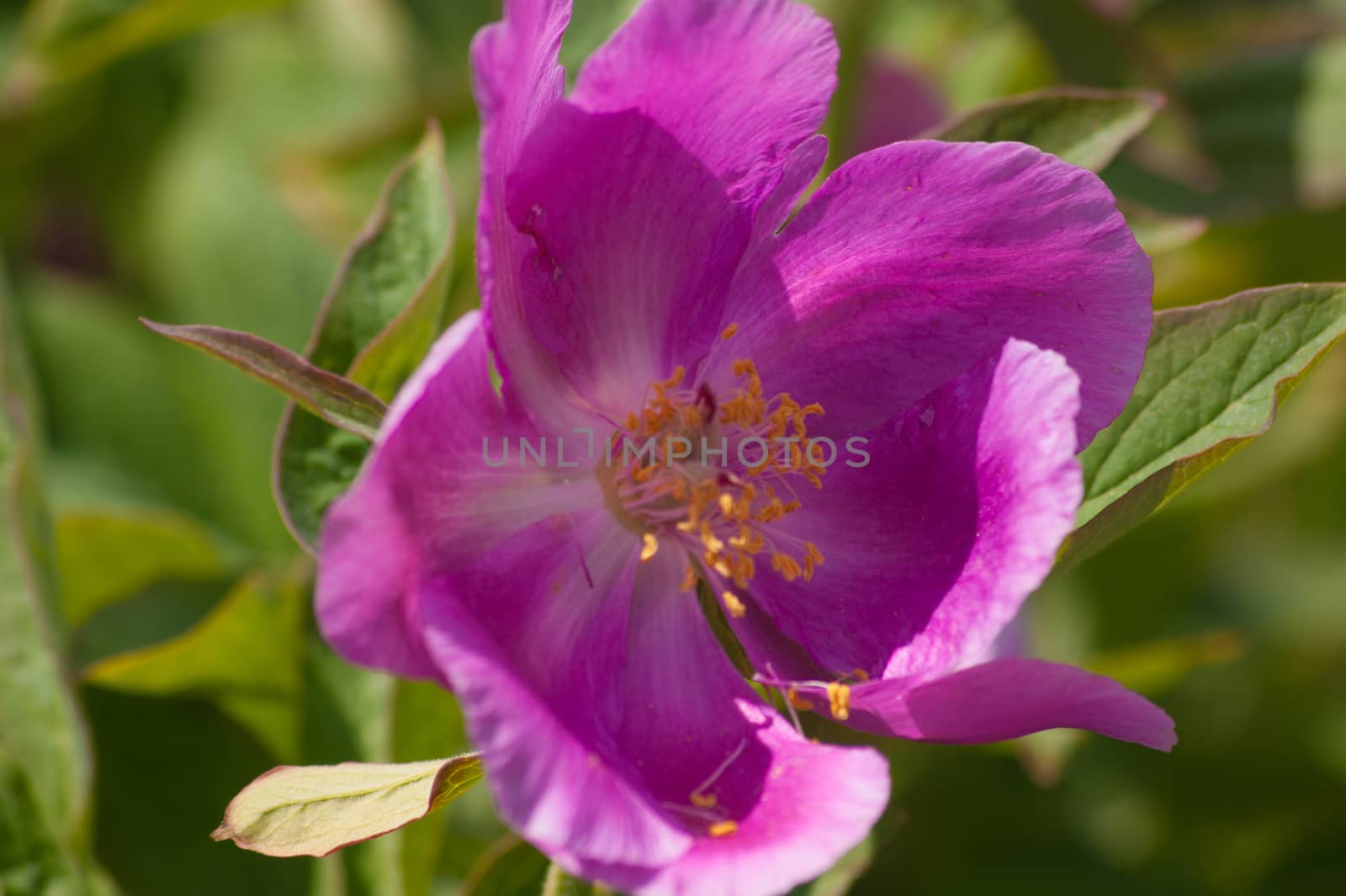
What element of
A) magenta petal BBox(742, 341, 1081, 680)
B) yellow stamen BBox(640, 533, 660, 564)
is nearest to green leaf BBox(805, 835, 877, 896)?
magenta petal BBox(742, 341, 1081, 680)

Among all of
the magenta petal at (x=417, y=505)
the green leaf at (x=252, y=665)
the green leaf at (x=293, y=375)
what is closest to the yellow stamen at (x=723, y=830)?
the magenta petal at (x=417, y=505)

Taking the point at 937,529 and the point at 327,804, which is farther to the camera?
the point at 937,529

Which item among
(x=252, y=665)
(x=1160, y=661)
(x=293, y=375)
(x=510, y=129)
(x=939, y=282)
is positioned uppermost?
(x=510, y=129)

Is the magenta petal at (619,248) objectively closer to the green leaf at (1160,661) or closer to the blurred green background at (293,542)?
the blurred green background at (293,542)

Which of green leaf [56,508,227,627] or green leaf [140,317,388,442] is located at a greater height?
green leaf [140,317,388,442]

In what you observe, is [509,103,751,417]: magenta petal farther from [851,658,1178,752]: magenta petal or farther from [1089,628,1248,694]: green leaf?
[1089,628,1248,694]: green leaf

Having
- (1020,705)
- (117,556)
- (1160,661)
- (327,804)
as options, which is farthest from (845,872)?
(117,556)

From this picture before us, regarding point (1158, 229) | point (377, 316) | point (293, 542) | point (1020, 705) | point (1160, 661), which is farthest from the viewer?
point (293, 542)

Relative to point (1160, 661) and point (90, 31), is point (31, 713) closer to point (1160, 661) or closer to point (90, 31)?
point (90, 31)
